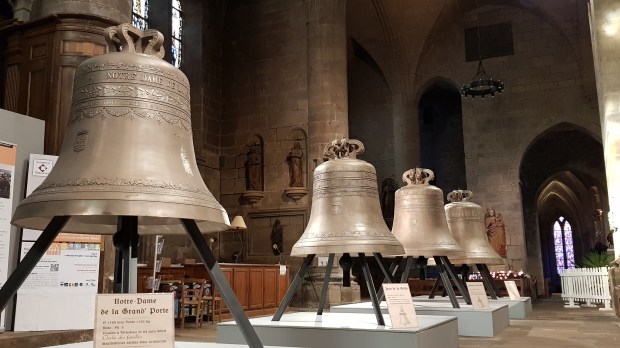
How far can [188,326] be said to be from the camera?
814 centimetres

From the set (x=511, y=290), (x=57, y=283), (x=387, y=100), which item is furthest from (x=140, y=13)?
(x=57, y=283)

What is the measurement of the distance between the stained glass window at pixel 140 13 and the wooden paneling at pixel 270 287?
21.7 ft

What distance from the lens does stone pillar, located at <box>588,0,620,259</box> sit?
30.2 ft

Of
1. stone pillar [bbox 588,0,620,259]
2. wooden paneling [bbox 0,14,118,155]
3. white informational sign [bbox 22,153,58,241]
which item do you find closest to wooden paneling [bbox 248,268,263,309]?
wooden paneling [bbox 0,14,118,155]

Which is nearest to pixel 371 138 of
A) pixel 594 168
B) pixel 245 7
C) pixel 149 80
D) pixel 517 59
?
pixel 517 59

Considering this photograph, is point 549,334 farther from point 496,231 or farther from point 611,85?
point 496,231

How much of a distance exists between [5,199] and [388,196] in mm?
14760

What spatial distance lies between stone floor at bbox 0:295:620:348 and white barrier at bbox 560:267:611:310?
2.73 m

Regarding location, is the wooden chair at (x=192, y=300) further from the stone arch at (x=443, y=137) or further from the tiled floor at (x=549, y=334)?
the stone arch at (x=443, y=137)

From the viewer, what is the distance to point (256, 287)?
10.5 metres

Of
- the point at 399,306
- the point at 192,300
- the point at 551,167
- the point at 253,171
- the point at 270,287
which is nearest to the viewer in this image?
the point at 399,306

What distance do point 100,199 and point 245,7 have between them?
1399cm

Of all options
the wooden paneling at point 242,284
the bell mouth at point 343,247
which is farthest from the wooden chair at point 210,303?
the bell mouth at point 343,247

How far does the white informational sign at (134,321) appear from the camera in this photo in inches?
77.7
